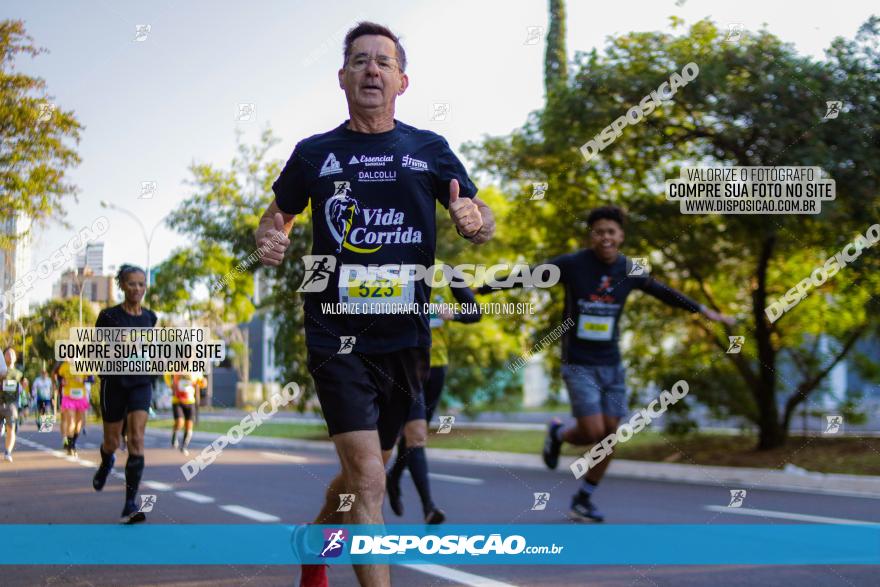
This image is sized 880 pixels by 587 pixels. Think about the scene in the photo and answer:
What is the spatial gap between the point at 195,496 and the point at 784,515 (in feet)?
15.3

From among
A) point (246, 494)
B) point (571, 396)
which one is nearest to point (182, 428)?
Result: point (246, 494)

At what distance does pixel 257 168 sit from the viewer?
35.0 feet

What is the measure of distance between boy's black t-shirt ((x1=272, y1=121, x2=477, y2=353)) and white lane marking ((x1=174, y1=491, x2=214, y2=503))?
4.87 meters

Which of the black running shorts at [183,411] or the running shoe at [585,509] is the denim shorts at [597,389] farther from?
the black running shorts at [183,411]

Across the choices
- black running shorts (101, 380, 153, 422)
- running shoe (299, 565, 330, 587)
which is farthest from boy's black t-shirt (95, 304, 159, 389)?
running shoe (299, 565, 330, 587)

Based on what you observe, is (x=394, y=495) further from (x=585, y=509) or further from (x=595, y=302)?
(x=595, y=302)

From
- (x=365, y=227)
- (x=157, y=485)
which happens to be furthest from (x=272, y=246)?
(x=157, y=485)

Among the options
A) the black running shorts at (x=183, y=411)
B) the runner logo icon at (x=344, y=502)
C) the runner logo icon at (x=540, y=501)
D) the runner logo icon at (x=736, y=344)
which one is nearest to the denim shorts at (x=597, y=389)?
the runner logo icon at (x=540, y=501)

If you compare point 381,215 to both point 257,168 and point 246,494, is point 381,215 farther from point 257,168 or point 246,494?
point 257,168

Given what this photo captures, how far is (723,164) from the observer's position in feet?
40.4

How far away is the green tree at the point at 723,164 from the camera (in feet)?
36.6

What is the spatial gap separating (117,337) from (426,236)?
3788 mm

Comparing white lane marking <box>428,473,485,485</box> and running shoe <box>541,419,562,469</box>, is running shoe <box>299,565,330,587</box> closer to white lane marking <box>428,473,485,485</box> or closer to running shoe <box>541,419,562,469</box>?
running shoe <box>541,419,562,469</box>

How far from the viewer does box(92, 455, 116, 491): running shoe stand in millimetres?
7593
